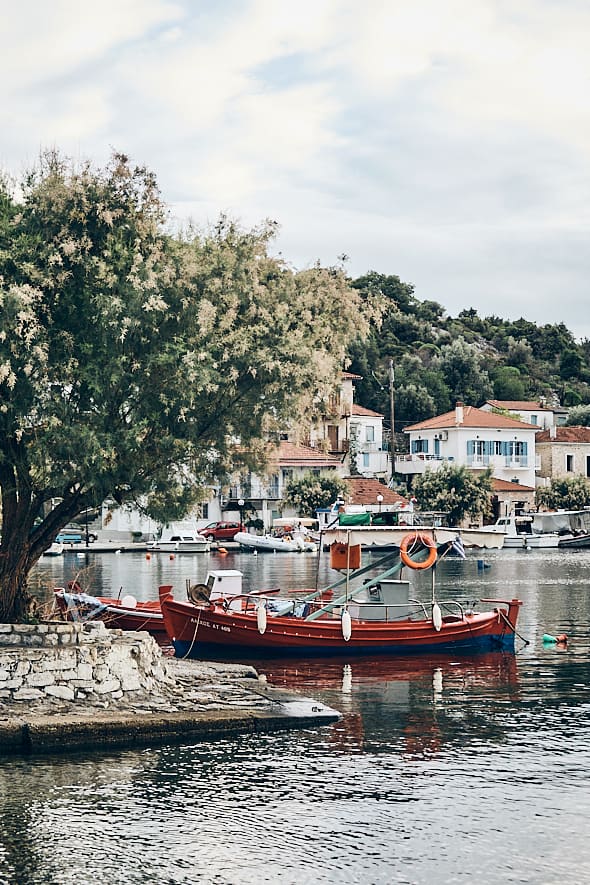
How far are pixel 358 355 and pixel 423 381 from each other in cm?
711

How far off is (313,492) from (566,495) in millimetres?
A: 24347

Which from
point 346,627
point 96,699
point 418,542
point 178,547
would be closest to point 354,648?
point 346,627

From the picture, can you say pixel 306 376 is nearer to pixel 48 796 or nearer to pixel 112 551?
pixel 48 796

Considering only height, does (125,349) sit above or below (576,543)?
above

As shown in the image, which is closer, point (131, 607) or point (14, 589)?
point (14, 589)

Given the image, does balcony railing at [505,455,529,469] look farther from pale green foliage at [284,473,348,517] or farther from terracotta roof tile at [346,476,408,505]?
pale green foliage at [284,473,348,517]

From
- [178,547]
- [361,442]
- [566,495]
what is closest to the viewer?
[178,547]

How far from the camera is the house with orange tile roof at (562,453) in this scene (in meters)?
104

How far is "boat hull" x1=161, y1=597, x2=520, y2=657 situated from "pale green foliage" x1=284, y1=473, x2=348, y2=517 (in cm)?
5300

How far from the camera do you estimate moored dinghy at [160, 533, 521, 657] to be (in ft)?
97.5

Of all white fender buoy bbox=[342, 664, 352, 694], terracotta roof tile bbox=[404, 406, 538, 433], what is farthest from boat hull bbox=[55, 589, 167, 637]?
terracotta roof tile bbox=[404, 406, 538, 433]

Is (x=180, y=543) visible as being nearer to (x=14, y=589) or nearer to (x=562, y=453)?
(x=562, y=453)

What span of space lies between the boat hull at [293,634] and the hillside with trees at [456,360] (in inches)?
2979

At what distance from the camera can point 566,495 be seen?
96812 mm
